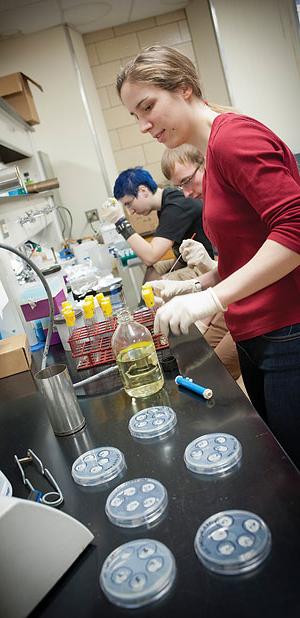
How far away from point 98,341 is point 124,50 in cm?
406

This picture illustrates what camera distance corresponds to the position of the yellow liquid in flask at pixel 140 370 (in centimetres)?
107

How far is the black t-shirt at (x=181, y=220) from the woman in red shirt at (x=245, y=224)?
134 cm

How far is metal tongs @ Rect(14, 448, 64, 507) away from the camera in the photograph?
736 mm

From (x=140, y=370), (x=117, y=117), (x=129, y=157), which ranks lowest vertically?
(x=140, y=370)

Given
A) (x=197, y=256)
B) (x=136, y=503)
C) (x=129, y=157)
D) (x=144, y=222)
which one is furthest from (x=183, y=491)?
(x=129, y=157)

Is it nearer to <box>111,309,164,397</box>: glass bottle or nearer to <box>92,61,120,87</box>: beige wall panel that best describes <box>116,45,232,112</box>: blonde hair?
<box>111,309,164,397</box>: glass bottle

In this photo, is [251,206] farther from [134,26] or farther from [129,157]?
[134,26]

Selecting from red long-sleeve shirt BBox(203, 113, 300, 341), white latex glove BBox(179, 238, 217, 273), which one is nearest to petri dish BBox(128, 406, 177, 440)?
red long-sleeve shirt BBox(203, 113, 300, 341)

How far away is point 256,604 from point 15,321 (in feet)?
4.57

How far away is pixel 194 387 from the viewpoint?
98 centimetres

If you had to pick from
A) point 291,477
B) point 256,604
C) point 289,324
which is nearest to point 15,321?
point 289,324

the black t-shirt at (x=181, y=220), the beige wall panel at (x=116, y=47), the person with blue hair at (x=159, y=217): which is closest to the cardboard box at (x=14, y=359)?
the person with blue hair at (x=159, y=217)

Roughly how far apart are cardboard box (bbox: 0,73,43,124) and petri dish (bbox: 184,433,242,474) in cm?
328

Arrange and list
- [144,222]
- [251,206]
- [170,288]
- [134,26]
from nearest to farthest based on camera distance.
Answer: [251,206], [170,288], [134,26], [144,222]
